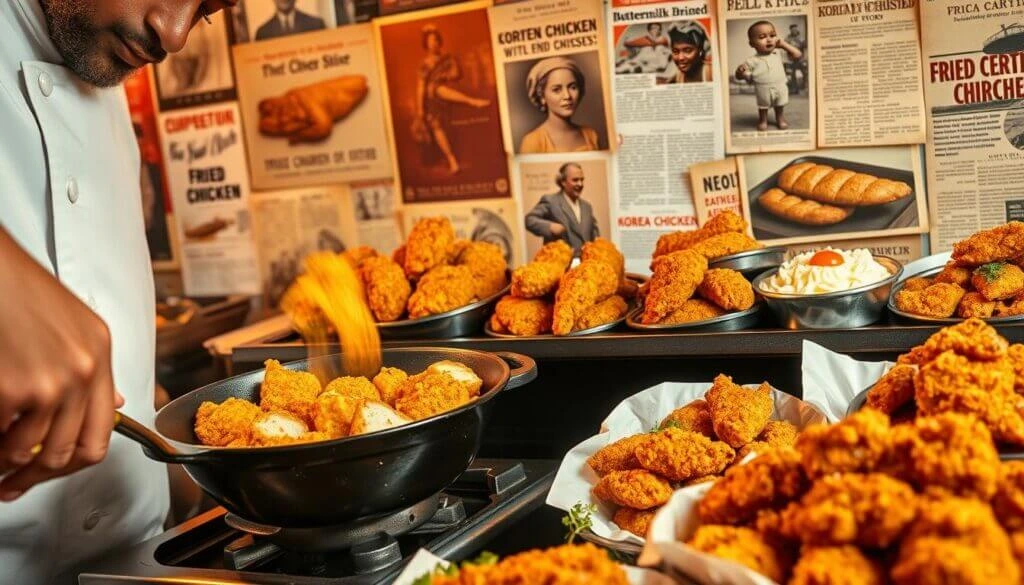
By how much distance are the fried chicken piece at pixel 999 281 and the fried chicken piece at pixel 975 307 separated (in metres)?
0.01

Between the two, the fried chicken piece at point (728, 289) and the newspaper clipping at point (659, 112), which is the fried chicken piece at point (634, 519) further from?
the newspaper clipping at point (659, 112)

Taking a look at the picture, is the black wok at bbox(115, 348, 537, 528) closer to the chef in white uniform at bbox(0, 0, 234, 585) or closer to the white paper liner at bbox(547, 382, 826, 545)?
the white paper liner at bbox(547, 382, 826, 545)

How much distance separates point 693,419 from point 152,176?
2.82 metres

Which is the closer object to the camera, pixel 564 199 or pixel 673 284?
pixel 673 284

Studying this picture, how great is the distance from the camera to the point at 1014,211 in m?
2.42

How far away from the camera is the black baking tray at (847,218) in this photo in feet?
8.32

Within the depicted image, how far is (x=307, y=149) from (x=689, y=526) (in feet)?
8.49

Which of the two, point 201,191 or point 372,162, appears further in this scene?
point 201,191

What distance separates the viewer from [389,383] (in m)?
1.84

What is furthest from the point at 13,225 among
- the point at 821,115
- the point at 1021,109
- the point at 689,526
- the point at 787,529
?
the point at 1021,109

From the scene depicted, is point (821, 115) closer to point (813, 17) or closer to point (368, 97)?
point (813, 17)

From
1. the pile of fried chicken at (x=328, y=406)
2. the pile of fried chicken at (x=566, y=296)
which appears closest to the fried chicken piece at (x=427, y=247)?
the pile of fried chicken at (x=566, y=296)

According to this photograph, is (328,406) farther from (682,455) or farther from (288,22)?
(288,22)

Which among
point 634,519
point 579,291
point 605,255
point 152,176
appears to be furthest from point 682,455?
point 152,176
